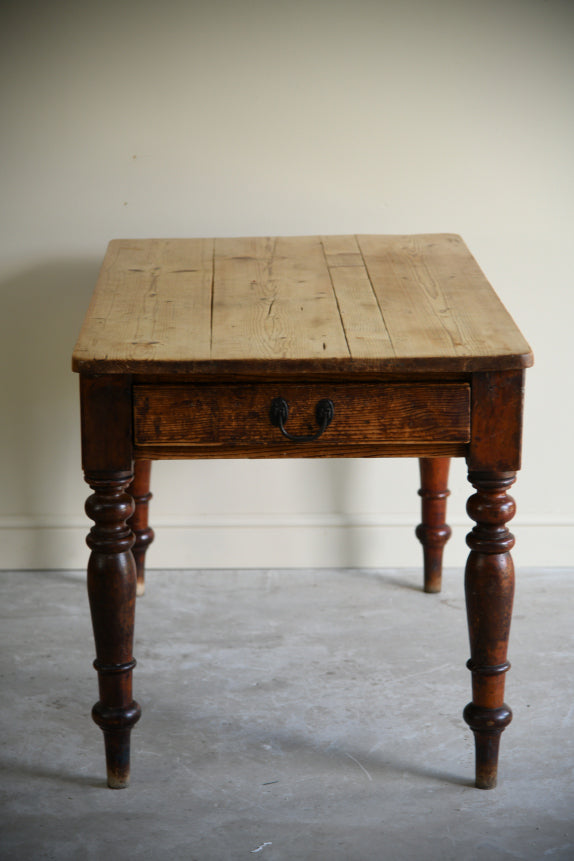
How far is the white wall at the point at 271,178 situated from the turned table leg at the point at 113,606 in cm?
83

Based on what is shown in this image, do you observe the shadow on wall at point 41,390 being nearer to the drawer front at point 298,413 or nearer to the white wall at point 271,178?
the white wall at point 271,178

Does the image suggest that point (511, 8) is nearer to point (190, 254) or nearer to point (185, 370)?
point (190, 254)

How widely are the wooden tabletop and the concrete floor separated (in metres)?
0.70

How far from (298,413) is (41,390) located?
1.04m

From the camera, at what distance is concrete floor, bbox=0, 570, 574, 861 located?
1.61 metres

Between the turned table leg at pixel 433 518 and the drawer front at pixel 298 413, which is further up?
the drawer front at pixel 298 413

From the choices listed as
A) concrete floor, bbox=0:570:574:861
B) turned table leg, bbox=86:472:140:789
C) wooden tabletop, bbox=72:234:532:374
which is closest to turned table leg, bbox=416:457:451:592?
concrete floor, bbox=0:570:574:861

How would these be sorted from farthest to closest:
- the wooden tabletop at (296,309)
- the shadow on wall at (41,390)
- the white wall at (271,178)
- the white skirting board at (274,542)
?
the white skirting board at (274,542)
the shadow on wall at (41,390)
the white wall at (271,178)
the wooden tabletop at (296,309)

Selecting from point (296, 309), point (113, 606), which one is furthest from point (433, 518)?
point (113, 606)

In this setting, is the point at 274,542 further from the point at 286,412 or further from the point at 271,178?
the point at 286,412

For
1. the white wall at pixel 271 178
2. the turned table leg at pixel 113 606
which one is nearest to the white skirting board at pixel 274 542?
the white wall at pixel 271 178

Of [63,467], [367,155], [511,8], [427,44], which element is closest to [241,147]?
[367,155]

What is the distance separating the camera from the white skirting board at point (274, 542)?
2508 mm

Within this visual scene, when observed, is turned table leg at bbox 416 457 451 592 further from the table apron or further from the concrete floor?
the table apron
